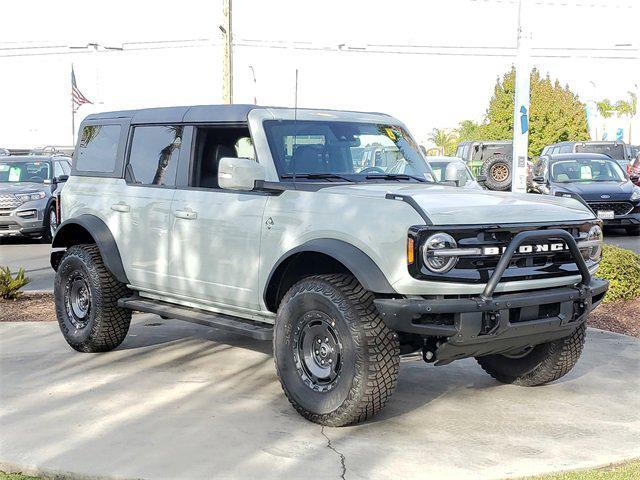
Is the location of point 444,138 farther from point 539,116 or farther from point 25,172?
point 25,172

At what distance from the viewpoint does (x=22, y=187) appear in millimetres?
18047

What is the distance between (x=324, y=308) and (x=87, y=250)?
3047 mm

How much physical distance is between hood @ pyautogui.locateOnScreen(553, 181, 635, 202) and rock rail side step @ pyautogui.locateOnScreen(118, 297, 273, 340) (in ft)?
39.6

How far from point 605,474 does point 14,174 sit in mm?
16575

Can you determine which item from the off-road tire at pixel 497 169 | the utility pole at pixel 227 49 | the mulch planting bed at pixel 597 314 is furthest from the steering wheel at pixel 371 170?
the utility pole at pixel 227 49

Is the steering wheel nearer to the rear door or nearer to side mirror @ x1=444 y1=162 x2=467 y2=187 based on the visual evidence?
side mirror @ x1=444 y1=162 x2=467 y2=187

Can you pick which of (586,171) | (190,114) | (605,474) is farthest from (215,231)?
(586,171)

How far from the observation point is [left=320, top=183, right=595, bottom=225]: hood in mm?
5195

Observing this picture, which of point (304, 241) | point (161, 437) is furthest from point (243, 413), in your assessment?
point (304, 241)

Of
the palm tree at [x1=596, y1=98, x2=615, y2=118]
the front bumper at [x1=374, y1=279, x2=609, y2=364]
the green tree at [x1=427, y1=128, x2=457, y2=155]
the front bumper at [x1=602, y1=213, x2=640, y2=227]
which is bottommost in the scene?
the front bumper at [x1=602, y1=213, x2=640, y2=227]

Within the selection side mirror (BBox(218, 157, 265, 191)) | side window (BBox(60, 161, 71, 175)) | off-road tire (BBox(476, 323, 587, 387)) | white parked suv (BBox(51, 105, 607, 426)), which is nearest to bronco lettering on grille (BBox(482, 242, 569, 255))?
white parked suv (BBox(51, 105, 607, 426))

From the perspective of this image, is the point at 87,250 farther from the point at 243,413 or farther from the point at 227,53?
the point at 227,53

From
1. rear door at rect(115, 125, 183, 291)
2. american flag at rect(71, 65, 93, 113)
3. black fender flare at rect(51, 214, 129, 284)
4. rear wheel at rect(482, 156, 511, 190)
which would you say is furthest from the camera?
american flag at rect(71, 65, 93, 113)

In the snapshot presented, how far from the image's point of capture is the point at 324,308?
5.42 m
